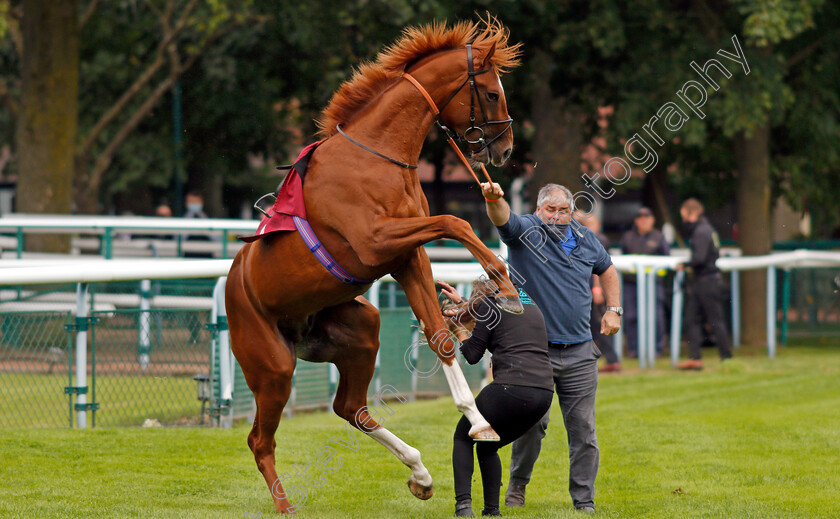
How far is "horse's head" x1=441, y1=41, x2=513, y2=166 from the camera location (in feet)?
16.7

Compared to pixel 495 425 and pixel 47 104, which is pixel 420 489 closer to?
pixel 495 425

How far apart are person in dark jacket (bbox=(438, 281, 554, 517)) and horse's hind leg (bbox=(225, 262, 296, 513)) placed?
93cm

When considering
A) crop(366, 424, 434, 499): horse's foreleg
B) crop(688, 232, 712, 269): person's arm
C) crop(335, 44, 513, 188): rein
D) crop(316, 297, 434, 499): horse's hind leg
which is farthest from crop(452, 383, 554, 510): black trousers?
crop(688, 232, 712, 269): person's arm

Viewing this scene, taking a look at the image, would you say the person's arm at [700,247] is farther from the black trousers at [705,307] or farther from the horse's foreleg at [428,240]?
the horse's foreleg at [428,240]

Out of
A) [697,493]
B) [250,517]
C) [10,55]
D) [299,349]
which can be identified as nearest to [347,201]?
[299,349]

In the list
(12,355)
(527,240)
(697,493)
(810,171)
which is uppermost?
(810,171)

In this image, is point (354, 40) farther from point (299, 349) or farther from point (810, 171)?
point (299, 349)

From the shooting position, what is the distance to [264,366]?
5527 mm

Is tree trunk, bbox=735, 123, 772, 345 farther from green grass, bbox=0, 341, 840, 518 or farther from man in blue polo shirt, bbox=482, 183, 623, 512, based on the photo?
man in blue polo shirt, bbox=482, 183, 623, 512

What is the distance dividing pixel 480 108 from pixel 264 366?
1786mm

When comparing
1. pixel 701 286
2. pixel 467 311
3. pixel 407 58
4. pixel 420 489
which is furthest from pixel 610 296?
pixel 701 286

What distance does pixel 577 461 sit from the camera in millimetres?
5578

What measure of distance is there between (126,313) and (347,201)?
3.44m

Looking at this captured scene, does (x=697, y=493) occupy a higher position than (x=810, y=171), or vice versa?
(x=810, y=171)
